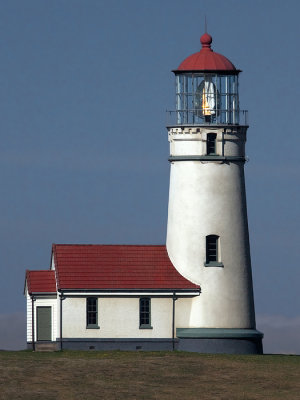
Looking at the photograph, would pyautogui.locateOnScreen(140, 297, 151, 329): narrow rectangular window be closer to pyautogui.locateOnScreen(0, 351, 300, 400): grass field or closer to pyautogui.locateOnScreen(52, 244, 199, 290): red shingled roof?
pyautogui.locateOnScreen(52, 244, 199, 290): red shingled roof

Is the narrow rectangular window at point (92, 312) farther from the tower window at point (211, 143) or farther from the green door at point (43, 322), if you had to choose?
the tower window at point (211, 143)

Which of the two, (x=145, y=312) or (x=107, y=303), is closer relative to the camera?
(x=107, y=303)

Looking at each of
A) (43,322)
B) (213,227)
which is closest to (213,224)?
(213,227)

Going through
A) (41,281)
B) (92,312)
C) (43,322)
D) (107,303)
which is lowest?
(43,322)

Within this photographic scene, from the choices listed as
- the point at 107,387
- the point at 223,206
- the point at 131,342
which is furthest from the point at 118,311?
the point at 107,387

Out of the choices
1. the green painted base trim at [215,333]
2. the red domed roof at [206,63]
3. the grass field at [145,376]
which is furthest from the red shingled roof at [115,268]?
the red domed roof at [206,63]

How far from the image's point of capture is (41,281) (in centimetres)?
6394

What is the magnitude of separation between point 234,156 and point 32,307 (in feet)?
35.8

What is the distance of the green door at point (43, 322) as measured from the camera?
209 ft

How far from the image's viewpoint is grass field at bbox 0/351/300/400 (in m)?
50.9

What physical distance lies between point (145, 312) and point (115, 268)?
234 centimetres

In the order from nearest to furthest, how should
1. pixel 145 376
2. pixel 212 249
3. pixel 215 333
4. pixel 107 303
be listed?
pixel 145 376
pixel 215 333
pixel 107 303
pixel 212 249

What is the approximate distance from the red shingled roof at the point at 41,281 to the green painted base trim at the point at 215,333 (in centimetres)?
584

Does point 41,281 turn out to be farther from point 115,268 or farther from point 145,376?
point 145,376
